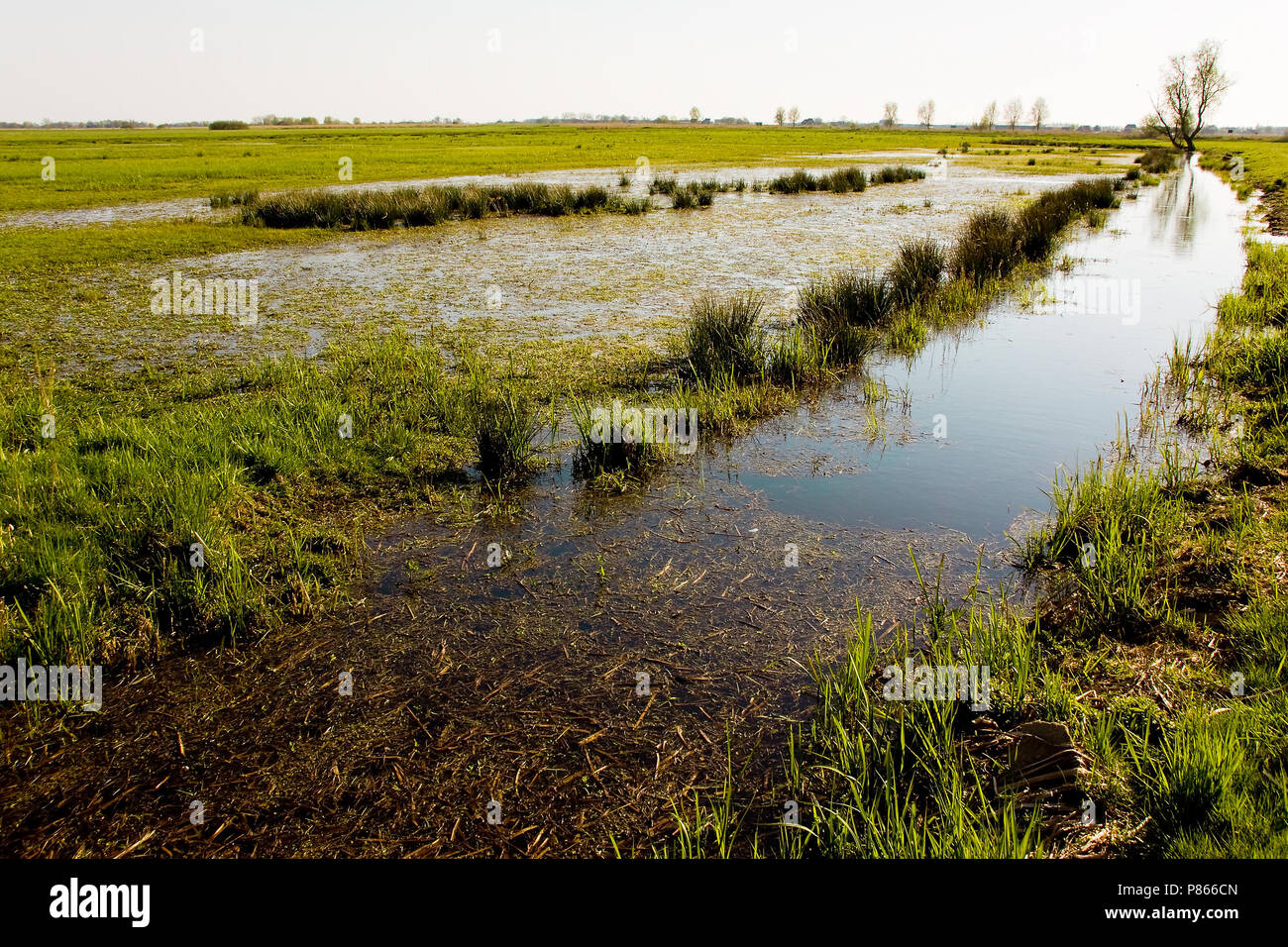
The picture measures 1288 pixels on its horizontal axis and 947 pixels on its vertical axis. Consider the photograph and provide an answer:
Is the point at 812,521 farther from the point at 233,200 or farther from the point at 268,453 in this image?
the point at 233,200

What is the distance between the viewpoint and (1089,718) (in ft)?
9.95

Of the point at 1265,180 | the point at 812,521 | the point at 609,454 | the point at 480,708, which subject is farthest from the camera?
the point at 1265,180

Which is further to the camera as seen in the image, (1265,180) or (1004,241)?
(1265,180)

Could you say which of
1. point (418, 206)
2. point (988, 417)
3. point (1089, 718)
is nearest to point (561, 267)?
point (418, 206)

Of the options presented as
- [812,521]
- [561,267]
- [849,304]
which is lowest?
[812,521]

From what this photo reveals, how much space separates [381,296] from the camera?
11672 mm

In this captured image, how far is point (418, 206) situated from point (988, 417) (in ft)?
Result: 57.6

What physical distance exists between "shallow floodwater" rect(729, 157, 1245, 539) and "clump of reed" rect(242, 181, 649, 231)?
14522 mm

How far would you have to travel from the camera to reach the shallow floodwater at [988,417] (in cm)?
540

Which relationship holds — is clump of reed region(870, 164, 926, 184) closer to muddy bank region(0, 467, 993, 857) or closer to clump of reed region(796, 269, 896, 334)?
clump of reed region(796, 269, 896, 334)

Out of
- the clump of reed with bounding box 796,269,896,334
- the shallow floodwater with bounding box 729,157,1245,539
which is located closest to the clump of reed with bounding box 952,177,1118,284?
the shallow floodwater with bounding box 729,157,1245,539

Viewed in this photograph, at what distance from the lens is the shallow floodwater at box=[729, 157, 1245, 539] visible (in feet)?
17.7

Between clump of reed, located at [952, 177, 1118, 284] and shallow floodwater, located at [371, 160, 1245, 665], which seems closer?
shallow floodwater, located at [371, 160, 1245, 665]

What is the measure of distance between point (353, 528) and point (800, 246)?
13575 mm
